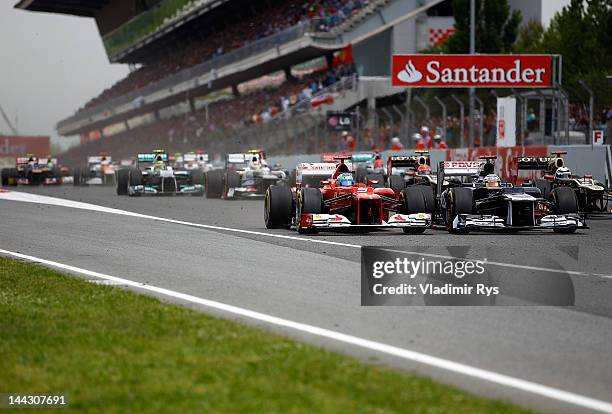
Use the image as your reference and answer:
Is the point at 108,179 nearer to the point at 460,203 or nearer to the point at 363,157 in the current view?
the point at 363,157

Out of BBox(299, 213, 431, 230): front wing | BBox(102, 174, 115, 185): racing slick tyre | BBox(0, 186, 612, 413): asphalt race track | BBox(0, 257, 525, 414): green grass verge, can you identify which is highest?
BBox(299, 213, 431, 230): front wing

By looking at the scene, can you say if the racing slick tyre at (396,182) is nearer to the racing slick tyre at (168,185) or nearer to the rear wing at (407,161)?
the rear wing at (407,161)

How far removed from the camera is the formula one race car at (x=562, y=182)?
64.6 ft

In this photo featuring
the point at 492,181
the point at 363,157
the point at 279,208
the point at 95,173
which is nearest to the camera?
the point at 492,181

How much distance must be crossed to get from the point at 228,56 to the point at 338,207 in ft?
156

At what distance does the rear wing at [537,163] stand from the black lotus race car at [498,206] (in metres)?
1.70

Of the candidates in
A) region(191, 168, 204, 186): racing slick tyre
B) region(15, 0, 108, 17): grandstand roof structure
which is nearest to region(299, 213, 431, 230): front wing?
region(191, 168, 204, 186): racing slick tyre

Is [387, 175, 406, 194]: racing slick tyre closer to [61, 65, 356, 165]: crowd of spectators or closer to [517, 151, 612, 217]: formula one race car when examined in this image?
[517, 151, 612, 217]: formula one race car

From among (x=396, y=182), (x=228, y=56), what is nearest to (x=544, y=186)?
(x=396, y=182)

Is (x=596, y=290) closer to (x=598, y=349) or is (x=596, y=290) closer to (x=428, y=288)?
(x=428, y=288)

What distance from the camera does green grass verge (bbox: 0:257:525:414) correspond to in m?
5.66

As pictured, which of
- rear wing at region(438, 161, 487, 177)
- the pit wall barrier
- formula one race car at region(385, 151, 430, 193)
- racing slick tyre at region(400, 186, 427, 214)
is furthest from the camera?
the pit wall barrier

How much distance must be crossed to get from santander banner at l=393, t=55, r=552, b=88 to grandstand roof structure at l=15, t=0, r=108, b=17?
57.2m

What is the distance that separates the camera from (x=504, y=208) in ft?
56.9
